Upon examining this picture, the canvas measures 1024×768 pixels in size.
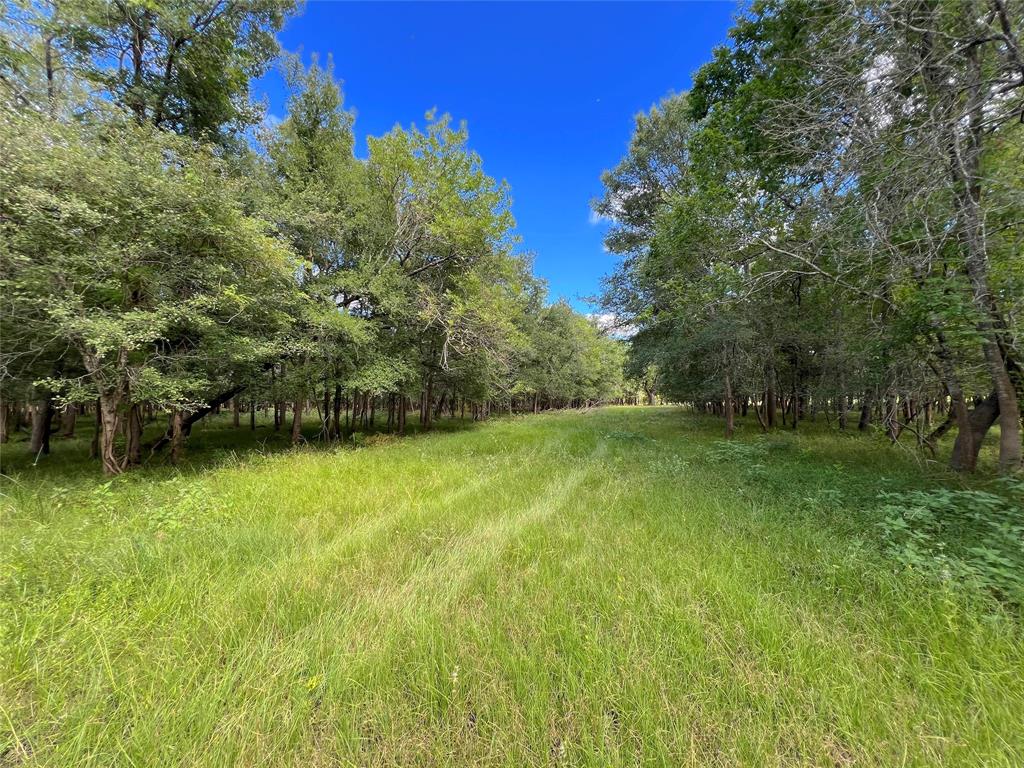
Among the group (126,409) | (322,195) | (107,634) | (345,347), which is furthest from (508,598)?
(322,195)

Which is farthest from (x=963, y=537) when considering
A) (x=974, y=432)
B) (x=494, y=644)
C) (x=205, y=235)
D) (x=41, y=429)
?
(x=41, y=429)

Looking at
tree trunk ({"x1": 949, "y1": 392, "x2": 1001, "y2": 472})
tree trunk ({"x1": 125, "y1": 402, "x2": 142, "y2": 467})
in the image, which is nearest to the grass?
tree trunk ({"x1": 949, "y1": 392, "x2": 1001, "y2": 472})

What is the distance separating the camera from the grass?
164 cm

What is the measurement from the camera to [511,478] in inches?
253

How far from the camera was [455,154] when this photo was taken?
11.8 metres

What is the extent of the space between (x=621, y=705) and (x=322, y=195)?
14020mm

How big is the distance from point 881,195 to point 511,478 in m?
6.72

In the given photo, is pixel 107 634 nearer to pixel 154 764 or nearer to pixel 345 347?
pixel 154 764

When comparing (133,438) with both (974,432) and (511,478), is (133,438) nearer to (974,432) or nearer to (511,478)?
(511,478)

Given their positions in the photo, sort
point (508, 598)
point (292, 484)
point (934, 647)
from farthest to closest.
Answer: point (292, 484) → point (508, 598) → point (934, 647)

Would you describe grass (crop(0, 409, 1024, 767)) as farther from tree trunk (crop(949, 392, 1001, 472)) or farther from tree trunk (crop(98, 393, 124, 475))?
tree trunk (crop(949, 392, 1001, 472))

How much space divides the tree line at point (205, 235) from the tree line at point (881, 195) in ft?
25.3

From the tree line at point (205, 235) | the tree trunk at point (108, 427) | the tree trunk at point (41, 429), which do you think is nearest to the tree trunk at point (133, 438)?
the tree line at point (205, 235)

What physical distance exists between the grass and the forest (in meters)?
0.02
